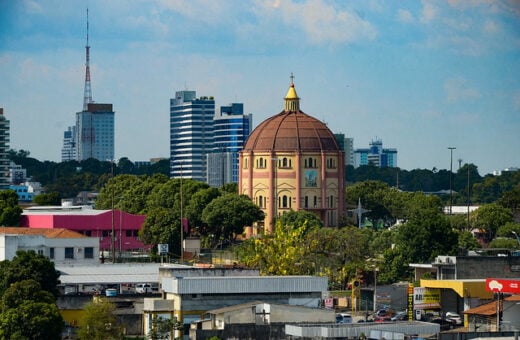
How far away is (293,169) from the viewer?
16988 cm

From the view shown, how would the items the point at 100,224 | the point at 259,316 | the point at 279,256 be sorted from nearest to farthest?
1. the point at 259,316
2. the point at 279,256
3. the point at 100,224

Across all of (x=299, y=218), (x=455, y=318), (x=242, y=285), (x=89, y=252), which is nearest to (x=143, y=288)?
(x=455, y=318)

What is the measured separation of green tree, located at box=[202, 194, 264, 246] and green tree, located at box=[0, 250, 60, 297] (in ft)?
226

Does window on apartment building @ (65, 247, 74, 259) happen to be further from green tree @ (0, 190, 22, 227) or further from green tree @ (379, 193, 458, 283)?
green tree @ (0, 190, 22, 227)

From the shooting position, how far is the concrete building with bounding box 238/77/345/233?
170 meters

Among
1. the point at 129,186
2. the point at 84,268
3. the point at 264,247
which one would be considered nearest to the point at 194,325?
the point at 84,268

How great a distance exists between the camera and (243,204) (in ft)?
512

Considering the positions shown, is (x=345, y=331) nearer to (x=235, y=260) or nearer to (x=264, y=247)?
(x=264, y=247)

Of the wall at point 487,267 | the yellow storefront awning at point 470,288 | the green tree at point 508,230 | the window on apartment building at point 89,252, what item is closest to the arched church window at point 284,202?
the green tree at point 508,230

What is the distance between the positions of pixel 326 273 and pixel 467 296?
2821 centimetres

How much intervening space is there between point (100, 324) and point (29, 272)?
41.9ft

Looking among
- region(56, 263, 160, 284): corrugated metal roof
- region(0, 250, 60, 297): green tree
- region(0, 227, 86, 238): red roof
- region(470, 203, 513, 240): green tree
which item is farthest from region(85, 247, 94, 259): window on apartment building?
region(470, 203, 513, 240): green tree

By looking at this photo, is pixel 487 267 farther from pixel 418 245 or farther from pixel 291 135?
pixel 291 135

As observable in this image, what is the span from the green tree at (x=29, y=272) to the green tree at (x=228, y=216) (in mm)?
68985
